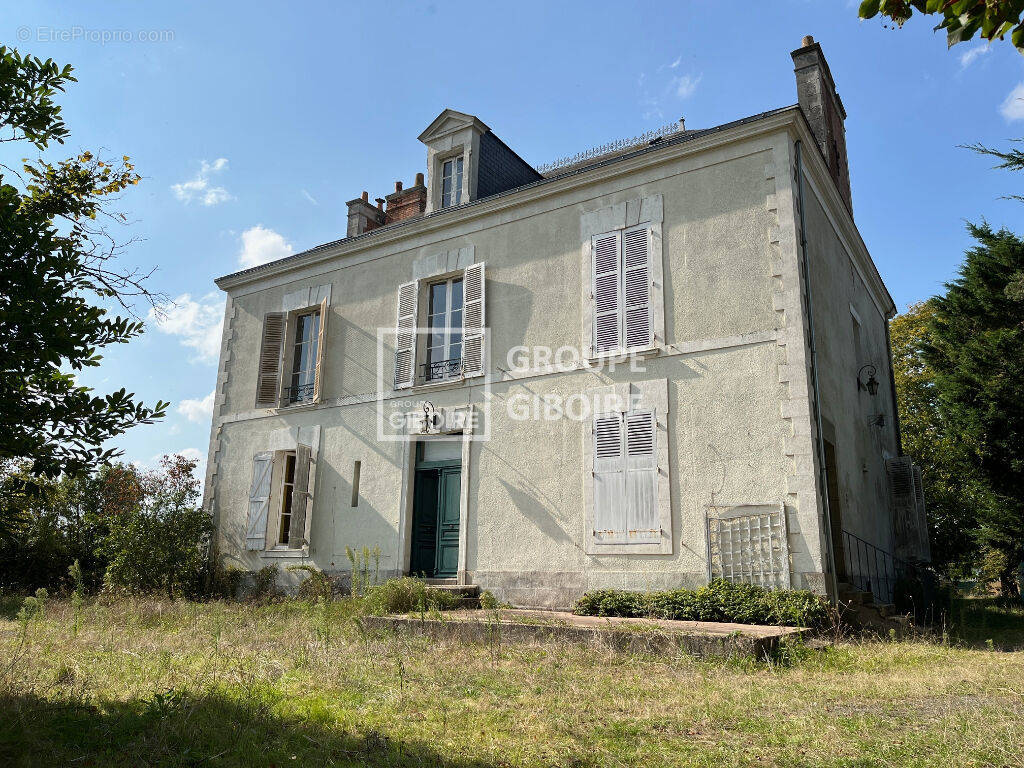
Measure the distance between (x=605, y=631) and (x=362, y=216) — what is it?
398 inches

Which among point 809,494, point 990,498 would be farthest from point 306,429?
point 990,498

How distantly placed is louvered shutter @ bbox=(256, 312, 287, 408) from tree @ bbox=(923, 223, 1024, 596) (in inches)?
429

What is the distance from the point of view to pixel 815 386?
7691mm

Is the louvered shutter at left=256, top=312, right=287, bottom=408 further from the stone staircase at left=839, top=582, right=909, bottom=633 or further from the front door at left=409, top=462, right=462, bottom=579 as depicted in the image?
the stone staircase at left=839, top=582, right=909, bottom=633

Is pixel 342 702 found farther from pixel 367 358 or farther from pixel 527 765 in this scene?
pixel 367 358

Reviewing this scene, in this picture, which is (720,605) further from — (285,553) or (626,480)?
(285,553)

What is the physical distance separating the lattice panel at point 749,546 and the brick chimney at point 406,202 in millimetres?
8512

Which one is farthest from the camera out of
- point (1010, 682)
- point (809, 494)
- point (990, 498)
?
point (990, 498)

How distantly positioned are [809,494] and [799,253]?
263 cm

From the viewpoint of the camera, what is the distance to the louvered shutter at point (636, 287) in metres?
8.67

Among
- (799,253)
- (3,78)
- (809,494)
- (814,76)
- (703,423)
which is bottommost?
(809,494)

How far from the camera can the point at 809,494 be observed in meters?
7.19

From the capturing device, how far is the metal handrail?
841cm

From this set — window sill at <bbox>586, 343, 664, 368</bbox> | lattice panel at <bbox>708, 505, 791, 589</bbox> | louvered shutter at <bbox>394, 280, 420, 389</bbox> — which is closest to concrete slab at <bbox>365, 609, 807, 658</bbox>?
lattice panel at <bbox>708, 505, 791, 589</bbox>
